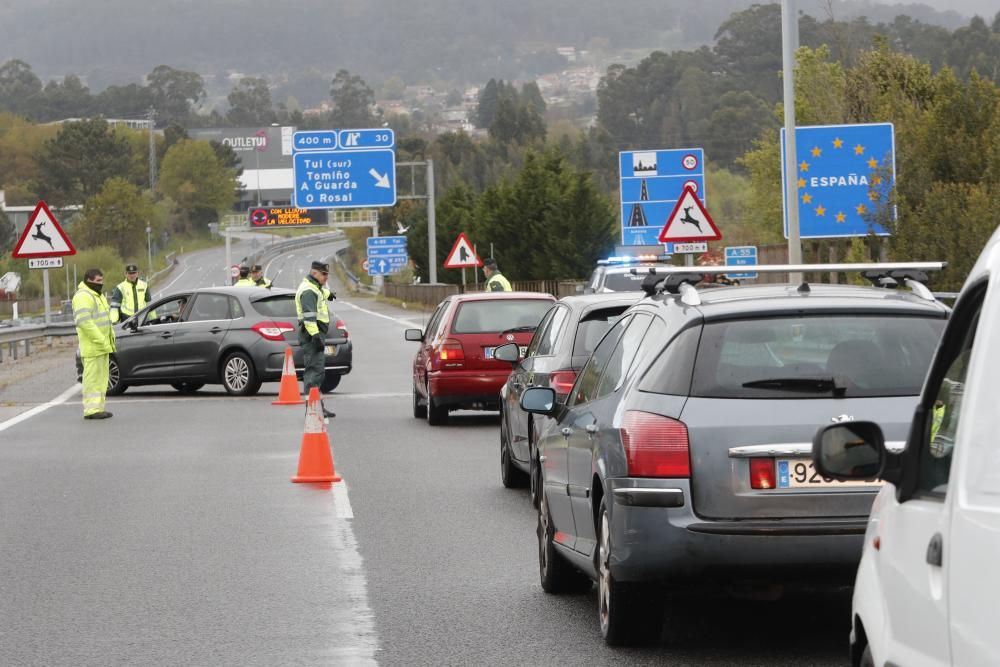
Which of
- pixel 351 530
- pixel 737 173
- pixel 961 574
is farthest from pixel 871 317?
pixel 737 173

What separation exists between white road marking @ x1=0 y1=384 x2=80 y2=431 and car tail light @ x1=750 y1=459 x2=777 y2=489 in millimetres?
14218

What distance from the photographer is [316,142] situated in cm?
5681

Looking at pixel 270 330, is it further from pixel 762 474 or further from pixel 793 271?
pixel 762 474

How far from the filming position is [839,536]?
274 inches

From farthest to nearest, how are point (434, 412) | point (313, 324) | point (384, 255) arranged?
point (384, 255), point (313, 324), point (434, 412)

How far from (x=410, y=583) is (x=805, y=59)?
62281 millimetres

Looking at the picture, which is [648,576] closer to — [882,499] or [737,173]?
[882,499]

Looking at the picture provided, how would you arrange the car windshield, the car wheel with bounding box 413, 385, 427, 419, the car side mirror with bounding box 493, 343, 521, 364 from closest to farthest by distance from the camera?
the car side mirror with bounding box 493, 343, 521, 364 < the car wheel with bounding box 413, 385, 427, 419 < the car windshield

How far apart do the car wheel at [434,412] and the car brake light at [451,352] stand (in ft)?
1.48

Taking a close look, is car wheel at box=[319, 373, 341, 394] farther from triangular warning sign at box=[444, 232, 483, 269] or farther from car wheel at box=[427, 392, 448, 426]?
triangular warning sign at box=[444, 232, 483, 269]

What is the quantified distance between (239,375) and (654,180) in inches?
494

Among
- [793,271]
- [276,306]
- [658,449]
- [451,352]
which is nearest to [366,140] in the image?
[276,306]

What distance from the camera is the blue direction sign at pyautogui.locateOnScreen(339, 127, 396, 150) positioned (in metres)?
56.6

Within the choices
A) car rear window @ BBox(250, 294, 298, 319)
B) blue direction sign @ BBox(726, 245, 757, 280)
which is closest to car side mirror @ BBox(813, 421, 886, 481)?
car rear window @ BBox(250, 294, 298, 319)
